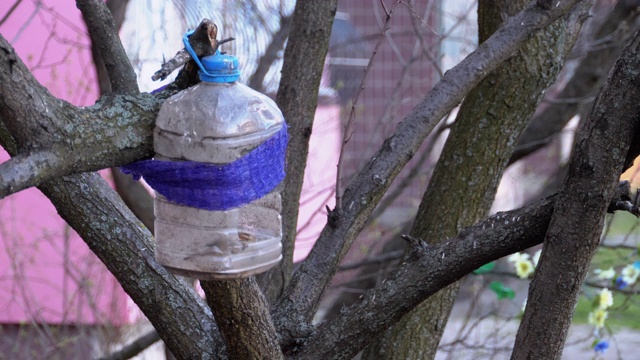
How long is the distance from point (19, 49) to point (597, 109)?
13.2 ft

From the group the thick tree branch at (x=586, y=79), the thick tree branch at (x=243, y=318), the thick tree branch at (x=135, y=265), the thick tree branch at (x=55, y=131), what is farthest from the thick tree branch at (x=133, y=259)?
the thick tree branch at (x=586, y=79)

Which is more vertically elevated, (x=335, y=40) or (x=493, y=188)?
(x=335, y=40)

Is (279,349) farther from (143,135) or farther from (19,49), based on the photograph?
(19,49)

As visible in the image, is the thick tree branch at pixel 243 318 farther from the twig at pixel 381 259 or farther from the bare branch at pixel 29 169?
the twig at pixel 381 259

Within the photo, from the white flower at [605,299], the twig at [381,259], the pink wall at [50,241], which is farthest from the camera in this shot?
the pink wall at [50,241]

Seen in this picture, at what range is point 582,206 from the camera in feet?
4.68

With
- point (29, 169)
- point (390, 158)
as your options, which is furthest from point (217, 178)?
point (390, 158)

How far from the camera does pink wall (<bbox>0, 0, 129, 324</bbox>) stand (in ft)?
13.9

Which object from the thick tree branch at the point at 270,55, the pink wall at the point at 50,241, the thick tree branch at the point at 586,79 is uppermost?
the thick tree branch at the point at 586,79

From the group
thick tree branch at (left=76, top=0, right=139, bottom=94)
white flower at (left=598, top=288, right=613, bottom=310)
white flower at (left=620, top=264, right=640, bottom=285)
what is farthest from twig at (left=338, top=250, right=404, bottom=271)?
thick tree branch at (left=76, top=0, right=139, bottom=94)

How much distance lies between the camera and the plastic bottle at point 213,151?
118cm

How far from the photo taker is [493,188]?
2.43 meters

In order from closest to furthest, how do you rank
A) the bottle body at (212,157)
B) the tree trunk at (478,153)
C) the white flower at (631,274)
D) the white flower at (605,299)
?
the bottle body at (212,157) < the tree trunk at (478,153) < the white flower at (605,299) < the white flower at (631,274)

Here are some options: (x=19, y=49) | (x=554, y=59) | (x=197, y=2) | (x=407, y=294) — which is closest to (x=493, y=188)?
(x=554, y=59)
